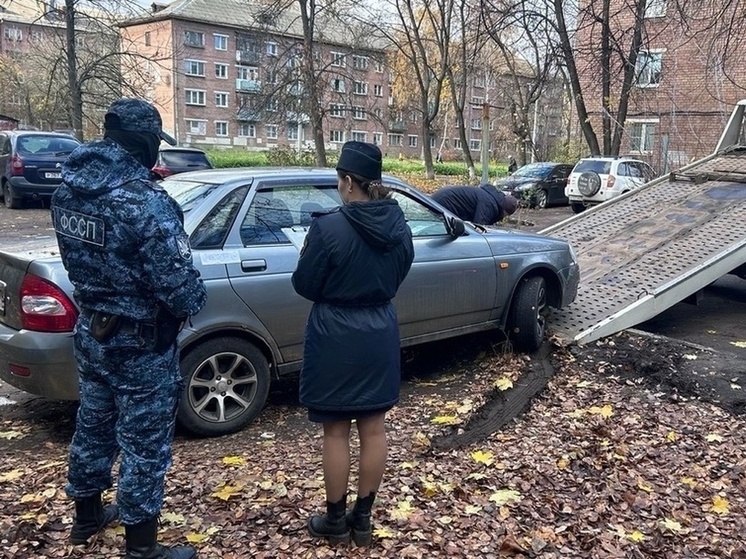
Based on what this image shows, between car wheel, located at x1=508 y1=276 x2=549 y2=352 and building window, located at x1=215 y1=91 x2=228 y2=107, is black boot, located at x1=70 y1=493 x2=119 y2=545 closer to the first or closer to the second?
car wheel, located at x1=508 y1=276 x2=549 y2=352

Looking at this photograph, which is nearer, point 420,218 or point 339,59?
point 420,218

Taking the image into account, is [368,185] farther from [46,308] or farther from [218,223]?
[46,308]

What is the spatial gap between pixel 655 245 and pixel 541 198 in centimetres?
1457

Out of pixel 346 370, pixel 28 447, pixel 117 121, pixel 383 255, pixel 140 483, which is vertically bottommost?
pixel 28 447

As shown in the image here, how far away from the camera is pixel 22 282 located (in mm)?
4184

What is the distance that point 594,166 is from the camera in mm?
19375

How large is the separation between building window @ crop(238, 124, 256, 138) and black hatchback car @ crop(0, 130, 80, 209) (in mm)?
48906

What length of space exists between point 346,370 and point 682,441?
270cm

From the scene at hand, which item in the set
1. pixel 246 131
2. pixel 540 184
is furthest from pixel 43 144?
pixel 246 131

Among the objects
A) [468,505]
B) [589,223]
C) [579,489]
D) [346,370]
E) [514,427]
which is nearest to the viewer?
[346,370]

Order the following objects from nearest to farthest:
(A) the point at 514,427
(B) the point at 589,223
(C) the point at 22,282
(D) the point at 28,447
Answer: (C) the point at 22,282
(D) the point at 28,447
(A) the point at 514,427
(B) the point at 589,223

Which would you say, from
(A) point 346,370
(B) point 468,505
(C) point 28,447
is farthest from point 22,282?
(B) point 468,505

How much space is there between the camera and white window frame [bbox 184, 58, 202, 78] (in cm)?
6097

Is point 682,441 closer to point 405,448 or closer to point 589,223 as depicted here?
point 405,448
